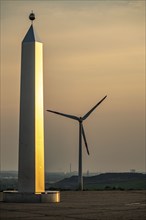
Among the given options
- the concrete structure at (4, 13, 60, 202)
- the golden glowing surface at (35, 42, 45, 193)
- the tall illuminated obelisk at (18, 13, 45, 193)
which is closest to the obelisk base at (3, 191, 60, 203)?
the concrete structure at (4, 13, 60, 202)

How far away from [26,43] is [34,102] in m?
3.93

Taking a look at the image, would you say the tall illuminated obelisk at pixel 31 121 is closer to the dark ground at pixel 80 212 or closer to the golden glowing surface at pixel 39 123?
the golden glowing surface at pixel 39 123

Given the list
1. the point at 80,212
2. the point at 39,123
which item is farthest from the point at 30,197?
the point at 80,212

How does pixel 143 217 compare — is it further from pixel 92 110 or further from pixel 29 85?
pixel 92 110

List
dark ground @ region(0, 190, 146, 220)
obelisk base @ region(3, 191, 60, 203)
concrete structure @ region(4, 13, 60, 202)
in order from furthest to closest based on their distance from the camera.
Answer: concrete structure @ region(4, 13, 60, 202)
obelisk base @ region(3, 191, 60, 203)
dark ground @ region(0, 190, 146, 220)

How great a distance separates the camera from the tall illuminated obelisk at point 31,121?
41.4 metres

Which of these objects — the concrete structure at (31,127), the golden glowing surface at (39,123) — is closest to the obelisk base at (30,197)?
the concrete structure at (31,127)

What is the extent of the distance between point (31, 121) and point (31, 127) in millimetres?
377

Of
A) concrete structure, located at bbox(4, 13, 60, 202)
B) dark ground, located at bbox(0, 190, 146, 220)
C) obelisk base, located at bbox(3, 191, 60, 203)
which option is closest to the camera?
dark ground, located at bbox(0, 190, 146, 220)

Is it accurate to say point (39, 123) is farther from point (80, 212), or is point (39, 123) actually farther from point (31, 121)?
point (80, 212)

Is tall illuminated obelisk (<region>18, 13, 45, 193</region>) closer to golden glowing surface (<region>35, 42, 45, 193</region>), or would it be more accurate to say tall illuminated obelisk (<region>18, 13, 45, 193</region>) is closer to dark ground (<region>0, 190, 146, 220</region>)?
golden glowing surface (<region>35, 42, 45, 193</region>)

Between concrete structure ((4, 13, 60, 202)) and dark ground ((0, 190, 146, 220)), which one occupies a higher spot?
concrete structure ((4, 13, 60, 202))

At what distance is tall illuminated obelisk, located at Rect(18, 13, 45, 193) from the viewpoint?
41438mm

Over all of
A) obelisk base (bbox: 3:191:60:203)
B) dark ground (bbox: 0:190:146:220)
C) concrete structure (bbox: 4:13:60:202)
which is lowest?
dark ground (bbox: 0:190:146:220)
